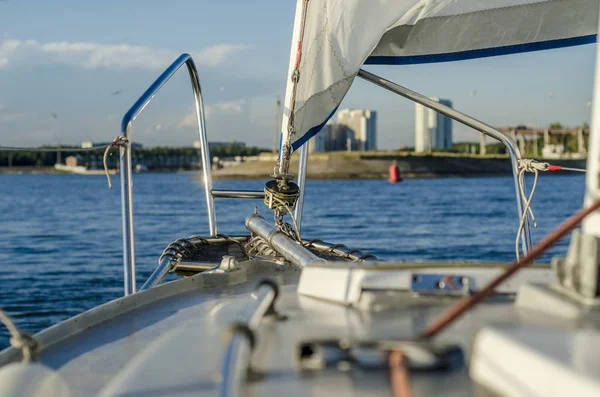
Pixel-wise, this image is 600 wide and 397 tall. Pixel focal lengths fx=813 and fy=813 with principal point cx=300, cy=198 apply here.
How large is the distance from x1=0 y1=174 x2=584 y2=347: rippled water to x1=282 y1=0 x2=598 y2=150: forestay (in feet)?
17.6

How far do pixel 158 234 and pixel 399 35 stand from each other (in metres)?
19.6

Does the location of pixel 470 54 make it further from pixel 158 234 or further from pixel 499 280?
pixel 158 234

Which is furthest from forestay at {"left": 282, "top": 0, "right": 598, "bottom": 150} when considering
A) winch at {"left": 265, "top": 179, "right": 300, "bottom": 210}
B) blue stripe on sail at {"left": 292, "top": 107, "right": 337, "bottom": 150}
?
winch at {"left": 265, "top": 179, "right": 300, "bottom": 210}

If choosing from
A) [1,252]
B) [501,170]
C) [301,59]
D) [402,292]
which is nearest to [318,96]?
[301,59]

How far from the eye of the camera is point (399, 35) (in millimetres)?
3760

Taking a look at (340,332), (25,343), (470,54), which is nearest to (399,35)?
(470,54)

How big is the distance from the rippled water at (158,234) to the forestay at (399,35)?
5373 millimetres

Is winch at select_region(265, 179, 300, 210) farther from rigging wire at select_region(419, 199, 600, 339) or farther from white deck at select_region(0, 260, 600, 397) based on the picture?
rigging wire at select_region(419, 199, 600, 339)

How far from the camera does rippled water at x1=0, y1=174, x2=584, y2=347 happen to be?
1201cm

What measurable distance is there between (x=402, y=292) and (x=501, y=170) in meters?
73.5

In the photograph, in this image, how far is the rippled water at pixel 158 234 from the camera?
12008 millimetres

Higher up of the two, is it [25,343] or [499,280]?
[499,280]

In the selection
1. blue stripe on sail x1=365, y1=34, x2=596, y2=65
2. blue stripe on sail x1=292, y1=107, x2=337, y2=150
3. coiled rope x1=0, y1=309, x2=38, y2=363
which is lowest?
coiled rope x1=0, y1=309, x2=38, y2=363

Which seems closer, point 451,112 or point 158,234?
point 451,112
